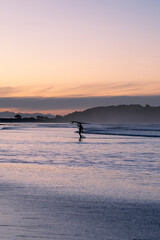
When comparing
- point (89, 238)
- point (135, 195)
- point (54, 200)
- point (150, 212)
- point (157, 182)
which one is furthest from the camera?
point (157, 182)

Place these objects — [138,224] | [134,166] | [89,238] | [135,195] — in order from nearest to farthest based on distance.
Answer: [89,238] < [138,224] < [135,195] < [134,166]

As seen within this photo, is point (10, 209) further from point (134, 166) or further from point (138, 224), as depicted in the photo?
point (134, 166)

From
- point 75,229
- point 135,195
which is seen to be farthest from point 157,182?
point 75,229

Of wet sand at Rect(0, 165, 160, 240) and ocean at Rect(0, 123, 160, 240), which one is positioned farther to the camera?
ocean at Rect(0, 123, 160, 240)

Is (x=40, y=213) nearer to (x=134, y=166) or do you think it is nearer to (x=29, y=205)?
(x=29, y=205)

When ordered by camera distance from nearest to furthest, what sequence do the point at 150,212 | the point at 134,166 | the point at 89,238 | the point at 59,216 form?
the point at 89,238 → the point at 59,216 → the point at 150,212 → the point at 134,166

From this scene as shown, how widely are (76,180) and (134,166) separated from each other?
14.7 feet

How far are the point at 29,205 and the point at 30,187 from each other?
2.28 metres

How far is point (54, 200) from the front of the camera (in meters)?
8.46

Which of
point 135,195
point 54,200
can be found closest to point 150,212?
point 135,195

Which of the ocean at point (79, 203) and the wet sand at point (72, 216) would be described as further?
the ocean at point (79, 203)

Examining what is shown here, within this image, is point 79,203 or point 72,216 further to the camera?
point 79,203

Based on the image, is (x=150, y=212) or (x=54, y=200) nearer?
(x=150, y=212)

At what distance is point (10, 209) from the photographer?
7344mm
